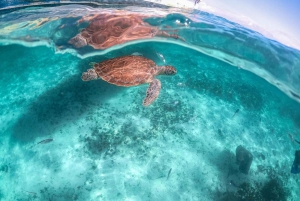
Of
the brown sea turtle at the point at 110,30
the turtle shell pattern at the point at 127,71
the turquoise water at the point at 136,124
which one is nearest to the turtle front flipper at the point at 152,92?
the turtle shell pattern at the point at 127,71

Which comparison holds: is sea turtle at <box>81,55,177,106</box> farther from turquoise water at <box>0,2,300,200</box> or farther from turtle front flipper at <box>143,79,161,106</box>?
turquoise water at <box>0,2,300,200</box>

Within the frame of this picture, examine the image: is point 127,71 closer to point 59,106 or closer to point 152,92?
point 152,92

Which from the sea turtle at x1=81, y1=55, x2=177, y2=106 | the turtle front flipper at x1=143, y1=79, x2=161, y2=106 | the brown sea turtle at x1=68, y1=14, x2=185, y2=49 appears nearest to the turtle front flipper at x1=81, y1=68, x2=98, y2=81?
the sea turtle at x1=81, y1=55, x2=177, y2=106

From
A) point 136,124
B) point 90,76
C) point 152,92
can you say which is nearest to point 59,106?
point 90,76

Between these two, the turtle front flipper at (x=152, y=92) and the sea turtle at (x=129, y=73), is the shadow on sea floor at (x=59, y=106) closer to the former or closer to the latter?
the sea turtle at (x=129, y=73)

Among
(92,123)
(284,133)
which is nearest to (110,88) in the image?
(92,123)

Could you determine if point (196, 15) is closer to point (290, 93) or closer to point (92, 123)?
point (290, 93)
